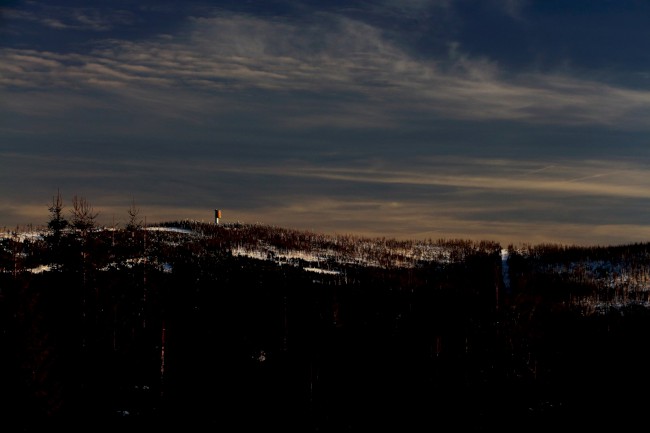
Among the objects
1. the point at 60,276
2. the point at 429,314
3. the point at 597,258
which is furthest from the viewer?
the point at 597,258

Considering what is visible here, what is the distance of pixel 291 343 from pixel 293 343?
0.51ft

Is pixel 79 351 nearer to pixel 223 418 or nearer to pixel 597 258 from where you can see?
pixel 223 418

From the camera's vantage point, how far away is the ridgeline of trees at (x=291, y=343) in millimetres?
44406

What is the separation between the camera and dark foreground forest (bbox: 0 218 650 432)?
44.2 metres

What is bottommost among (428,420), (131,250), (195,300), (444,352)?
(428,420)

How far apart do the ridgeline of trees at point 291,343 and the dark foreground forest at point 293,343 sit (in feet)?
0.46

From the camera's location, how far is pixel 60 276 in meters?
49.2

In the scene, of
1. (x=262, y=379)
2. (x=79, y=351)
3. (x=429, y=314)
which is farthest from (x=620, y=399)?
(x=79, y=351)

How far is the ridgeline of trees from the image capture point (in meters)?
44.4

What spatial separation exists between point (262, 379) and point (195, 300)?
10.3 metres

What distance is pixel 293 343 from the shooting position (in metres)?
54.0

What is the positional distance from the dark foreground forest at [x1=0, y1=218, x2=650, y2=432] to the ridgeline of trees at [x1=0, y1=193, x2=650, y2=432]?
0.14 meters

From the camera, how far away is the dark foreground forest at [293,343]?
44250mm

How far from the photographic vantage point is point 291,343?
53.9 m
